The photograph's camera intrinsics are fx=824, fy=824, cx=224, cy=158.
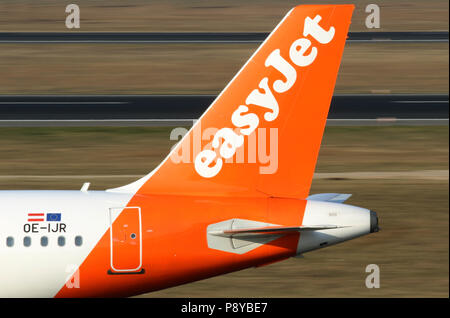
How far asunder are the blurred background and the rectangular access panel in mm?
4810

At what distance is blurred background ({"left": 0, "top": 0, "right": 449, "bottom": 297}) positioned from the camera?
21578 mm

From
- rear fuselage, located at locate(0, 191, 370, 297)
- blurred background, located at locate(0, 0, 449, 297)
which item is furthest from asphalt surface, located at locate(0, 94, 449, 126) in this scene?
rear fuselage, located at locate(0, 191, 370, 297)

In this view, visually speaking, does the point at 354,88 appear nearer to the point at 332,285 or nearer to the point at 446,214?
the point at 446,214

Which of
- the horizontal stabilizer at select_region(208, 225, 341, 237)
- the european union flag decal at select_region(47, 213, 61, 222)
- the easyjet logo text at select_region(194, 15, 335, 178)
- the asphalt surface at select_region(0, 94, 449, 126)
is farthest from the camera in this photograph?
the asphalt surface at select_region(0, 94, 449, 126)

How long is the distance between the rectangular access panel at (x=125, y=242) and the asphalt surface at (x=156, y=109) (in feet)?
83.9

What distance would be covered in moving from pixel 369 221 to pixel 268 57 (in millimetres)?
3717

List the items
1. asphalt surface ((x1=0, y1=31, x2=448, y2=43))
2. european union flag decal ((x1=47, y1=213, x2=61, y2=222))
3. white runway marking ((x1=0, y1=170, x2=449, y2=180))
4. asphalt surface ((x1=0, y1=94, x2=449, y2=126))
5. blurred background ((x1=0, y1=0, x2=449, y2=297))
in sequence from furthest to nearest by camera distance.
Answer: asphalt surface ((x1=0, y1=31, x2=448, y2=43)), asphalt surface ((x1=0, y1=94, x2=449, y2=126)), white runway marking ((x1=0, y1=170, x2=449, y2=180)), blurred background ((x1=0, y1=0, x2=449, y2=297)), european union flag decal ((x1=47, y1=213, x2=61, y2=222))

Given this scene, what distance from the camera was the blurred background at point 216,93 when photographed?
21.6 metres

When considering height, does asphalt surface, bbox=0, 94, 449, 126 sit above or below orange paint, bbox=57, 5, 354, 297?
above

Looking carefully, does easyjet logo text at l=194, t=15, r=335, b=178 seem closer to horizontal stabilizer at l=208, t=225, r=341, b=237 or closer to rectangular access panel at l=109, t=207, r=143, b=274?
horizontal stabilizer at l=208, t=225, r=341, b=237

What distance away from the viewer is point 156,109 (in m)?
43.9

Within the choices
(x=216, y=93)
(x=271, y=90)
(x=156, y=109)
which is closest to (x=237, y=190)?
(x=271, y=90)

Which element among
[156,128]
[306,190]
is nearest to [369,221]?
[306,190]

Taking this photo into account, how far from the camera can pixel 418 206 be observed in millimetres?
27656
